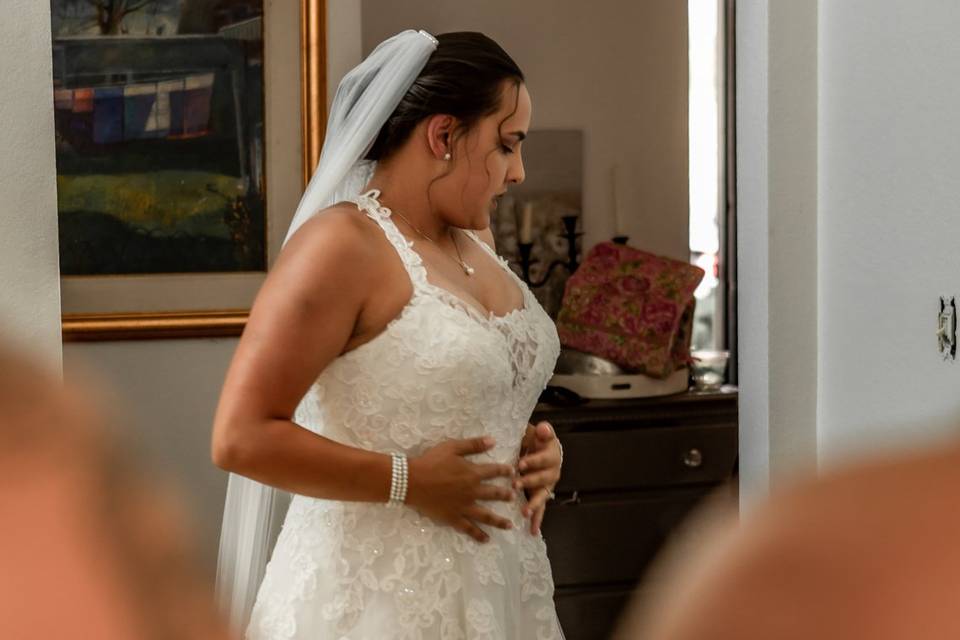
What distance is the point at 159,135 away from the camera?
3.19 m

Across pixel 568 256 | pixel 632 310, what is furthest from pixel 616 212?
pixel 632 310

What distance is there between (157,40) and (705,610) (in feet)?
10.5

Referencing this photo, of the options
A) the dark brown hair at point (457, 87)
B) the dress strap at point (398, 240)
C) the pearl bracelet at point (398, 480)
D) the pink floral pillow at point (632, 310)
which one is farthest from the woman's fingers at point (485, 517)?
the pink floral pillow at point (632, 310)

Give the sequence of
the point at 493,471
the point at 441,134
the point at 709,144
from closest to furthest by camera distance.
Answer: the point at 493,471, the point at 441,134, the point at 709,144

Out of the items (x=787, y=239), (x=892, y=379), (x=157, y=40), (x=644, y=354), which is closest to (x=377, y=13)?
(x=157, y=40)

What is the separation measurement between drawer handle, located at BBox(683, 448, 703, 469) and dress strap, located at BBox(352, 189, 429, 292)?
206 centimetres

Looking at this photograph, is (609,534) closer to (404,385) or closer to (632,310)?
(632,310)

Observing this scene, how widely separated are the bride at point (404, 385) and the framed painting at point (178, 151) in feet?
3.45

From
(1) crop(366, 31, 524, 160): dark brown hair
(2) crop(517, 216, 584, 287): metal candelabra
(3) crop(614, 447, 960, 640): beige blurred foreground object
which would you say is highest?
(1) crop(366, 31, 524, 160): dark brown hair

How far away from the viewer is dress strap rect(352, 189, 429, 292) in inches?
A: 75.6

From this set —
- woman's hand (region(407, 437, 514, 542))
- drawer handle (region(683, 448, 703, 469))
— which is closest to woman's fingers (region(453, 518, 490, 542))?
woman's hand (region(407, 437, 514, 542))

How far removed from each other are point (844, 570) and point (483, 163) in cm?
190

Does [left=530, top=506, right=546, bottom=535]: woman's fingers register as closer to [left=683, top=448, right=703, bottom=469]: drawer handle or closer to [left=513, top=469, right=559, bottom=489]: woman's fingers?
[left=513, top=469, right=559, bottom=489]: woman's fingers

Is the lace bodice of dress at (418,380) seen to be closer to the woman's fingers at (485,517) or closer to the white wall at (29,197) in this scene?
the woman's fingers at (485,517)
